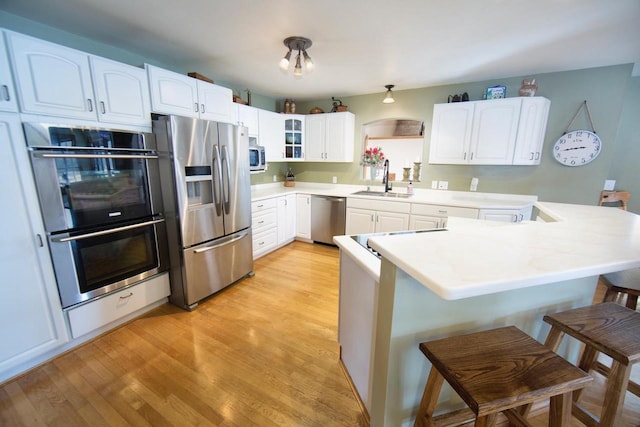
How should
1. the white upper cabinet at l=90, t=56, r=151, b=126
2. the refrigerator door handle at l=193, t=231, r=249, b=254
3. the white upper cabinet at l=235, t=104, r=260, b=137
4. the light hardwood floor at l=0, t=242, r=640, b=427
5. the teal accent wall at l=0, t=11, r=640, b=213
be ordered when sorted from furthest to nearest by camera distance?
the white upper cabinet at l=235, t=104, r=260, b=137 → the teal accent wall at l=0, t=11, r=640, b=213 → the refrigerator door handle at l=193, t=231, r=249, b=254 → the white upper cabinet at l=90, t=56, r=151, b=126 → the light hardwood floor at l=0, t=242, r=640, b=427

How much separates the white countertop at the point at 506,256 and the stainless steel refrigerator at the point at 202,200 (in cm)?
192

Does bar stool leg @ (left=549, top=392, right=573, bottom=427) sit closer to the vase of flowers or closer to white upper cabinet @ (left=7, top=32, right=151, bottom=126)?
white upper cabinet @ (left=7, top=32, right=151, bottom=126)

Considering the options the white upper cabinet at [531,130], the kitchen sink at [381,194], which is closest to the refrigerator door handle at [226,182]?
the kitchen sink at [381,194]

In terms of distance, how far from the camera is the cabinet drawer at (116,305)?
187 cm

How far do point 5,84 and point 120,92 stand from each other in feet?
1.97

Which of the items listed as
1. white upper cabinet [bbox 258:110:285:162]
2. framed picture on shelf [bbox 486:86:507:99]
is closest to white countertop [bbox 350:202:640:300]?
framed picture on shelf [bbox 486:86:507:99]

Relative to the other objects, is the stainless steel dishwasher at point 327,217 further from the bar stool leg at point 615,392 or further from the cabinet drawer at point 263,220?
the bar stool leg at point 615,392

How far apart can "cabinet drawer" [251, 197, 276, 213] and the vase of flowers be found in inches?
63.8

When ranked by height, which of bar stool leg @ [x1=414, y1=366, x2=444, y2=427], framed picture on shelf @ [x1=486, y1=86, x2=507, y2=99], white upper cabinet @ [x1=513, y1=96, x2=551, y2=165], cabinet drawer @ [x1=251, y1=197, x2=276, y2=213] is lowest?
bar stool leg @ [x1=414, y1=366, x2=444, y2=427]

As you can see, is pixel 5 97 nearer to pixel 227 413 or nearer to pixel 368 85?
pixel 227 413

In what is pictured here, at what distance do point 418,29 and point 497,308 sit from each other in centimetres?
208

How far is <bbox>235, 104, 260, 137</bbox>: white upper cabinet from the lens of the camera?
340cm

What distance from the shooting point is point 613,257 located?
901 mm

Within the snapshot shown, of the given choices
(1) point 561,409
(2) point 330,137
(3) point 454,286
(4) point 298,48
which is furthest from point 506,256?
(2) point 330,137
